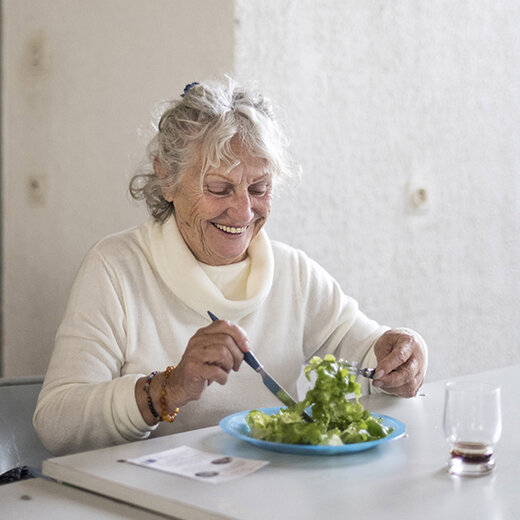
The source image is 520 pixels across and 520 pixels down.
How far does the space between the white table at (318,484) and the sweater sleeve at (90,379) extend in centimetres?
18

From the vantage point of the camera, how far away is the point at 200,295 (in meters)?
1.80

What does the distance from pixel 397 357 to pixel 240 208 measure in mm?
497

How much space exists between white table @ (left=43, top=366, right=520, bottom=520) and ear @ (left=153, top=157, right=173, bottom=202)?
27.0 inches

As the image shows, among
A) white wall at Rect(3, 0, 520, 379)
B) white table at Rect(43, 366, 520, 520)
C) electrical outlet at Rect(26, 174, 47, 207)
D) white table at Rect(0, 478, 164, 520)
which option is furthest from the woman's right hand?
electrical outlet at Rect(26, 174, 47, 207)

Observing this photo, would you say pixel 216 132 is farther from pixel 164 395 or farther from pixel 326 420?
pixel 326 420

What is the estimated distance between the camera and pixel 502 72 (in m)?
3.41

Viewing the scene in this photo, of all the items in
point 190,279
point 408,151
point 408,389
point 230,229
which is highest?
point 408,151

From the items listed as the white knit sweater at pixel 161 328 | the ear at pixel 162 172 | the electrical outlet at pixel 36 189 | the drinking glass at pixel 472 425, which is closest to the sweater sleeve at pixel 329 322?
the white knit sweater at pixel 161 328

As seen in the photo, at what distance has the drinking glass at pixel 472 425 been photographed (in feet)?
3.67

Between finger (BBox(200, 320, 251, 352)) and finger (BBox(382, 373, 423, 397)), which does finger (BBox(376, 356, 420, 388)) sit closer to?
finger (BBox(382, 373, 423, 397))

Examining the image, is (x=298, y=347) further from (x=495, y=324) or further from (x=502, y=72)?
(x=502, y=72)

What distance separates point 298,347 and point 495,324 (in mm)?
1781

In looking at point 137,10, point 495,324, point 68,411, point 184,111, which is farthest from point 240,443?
point 495,324

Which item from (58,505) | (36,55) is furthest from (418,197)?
(58,505)
